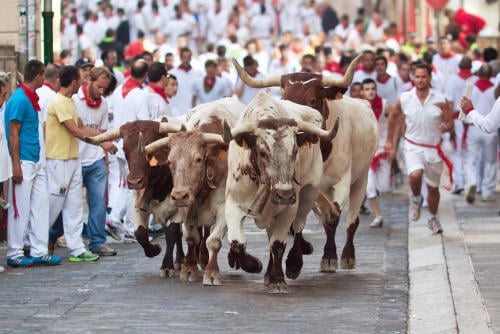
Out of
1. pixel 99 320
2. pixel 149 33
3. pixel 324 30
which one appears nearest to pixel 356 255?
pixel 99 320

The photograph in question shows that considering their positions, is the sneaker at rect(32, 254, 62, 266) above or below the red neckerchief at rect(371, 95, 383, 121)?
below

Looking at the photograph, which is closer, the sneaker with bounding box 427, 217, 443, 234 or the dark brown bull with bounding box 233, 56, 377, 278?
the dark brown bull with bounding box 233, 56, 377, 278

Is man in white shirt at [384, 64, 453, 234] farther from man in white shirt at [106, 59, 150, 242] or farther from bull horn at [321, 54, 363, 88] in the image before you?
bull horn at [321, 54, 363, 88]

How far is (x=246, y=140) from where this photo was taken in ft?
43.5

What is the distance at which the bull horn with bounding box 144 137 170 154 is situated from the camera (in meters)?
14.5

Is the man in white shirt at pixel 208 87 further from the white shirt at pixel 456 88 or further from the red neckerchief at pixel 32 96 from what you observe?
the red neckerchief at pixel 32 96

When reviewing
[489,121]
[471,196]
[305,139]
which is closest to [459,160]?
[471,196]

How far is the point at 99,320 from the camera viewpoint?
12.1m

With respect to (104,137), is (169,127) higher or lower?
higher

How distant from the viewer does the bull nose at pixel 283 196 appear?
1300 cm

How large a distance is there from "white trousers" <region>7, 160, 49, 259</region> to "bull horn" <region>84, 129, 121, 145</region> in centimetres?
73

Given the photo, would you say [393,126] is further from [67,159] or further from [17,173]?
[17,173]

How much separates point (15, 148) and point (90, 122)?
167 cm

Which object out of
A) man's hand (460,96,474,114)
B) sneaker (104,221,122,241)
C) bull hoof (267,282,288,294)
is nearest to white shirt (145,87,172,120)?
sneaker (104,221,122,241)
